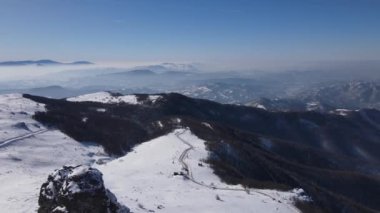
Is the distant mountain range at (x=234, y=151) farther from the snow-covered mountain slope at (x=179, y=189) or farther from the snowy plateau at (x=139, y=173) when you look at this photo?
the snowy plateau at (x=139, y=173)

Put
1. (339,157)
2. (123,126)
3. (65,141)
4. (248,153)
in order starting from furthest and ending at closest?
(339,157)
(123,126)
(248,153)
(65,141)

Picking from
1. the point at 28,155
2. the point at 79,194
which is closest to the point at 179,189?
the point at 79,194

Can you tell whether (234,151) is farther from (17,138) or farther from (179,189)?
(179,189)

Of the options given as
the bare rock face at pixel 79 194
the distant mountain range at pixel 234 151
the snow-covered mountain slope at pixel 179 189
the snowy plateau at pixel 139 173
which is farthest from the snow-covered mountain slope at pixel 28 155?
the snow-covered mountain slope at pixel 179 189

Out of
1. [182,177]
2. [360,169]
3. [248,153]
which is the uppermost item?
[182,177]

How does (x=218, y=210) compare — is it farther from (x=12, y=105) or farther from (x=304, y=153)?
(x=304, y=153)

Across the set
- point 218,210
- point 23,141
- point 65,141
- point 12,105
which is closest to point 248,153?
point 65,141
